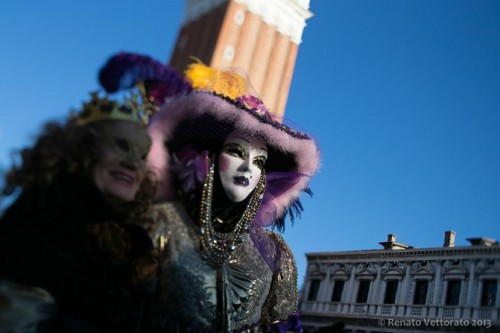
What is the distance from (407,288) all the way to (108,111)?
26.5ft

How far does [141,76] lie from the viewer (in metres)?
1.70

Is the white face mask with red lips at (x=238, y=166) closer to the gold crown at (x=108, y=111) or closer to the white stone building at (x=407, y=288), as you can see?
the gold crown at (x=108, y=111)

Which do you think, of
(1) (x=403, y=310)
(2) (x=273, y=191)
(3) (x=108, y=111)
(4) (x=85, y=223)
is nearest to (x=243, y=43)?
(1) (x=403, y=310)

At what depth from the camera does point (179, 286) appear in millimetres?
1815

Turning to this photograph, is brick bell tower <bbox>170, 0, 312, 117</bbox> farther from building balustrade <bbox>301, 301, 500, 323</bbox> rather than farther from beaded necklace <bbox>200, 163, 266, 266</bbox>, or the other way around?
beaded necklace <bbox>200, 163, 266, 266</bbox>

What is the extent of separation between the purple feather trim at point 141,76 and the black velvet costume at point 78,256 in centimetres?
35

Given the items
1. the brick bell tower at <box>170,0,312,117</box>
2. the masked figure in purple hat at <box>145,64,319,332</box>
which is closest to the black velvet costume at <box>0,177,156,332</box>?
the masked figure in purple hat at <box>145,64,319,332</box>

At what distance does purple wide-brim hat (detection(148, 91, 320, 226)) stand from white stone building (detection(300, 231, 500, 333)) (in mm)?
694

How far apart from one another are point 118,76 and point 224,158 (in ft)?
1.96

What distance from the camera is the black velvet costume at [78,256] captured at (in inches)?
54.3

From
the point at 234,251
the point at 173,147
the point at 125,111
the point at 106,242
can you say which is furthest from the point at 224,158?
the point at 106,242

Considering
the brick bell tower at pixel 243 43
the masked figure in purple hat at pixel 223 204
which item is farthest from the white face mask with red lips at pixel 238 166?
the brick bell tower at pixel 243 43

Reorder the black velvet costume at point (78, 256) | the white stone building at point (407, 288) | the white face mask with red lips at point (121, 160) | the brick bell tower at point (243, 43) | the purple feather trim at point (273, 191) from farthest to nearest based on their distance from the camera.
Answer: the brick bell tower at point (243, 43), the white stone building at point (407, 288), the purple feather trim at point (273, 191), the white face mask with red lips at point (121, 160), the black velvet costume at point (78, 256)

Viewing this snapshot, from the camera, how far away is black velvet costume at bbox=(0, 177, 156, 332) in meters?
1.38
